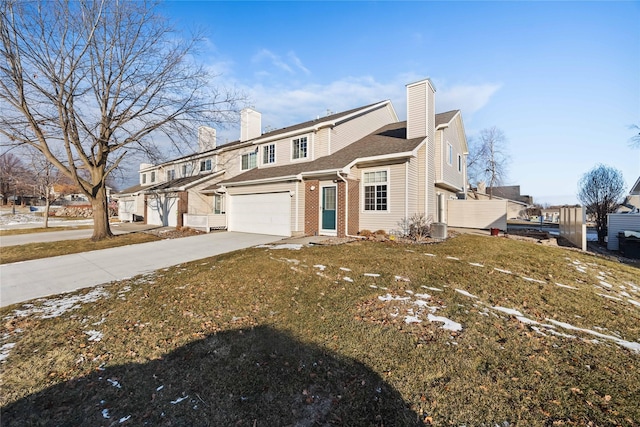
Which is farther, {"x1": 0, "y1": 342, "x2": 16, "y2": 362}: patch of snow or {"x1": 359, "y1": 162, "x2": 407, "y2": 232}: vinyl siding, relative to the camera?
{"x1": 359, "y1": 162, "x2": 407, "y2": 232}: vinyl siding

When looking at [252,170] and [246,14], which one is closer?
[246,14]

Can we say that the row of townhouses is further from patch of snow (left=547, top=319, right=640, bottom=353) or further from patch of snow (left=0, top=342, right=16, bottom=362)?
patch of snow (left=0, top=342, right=16, bottom=362)

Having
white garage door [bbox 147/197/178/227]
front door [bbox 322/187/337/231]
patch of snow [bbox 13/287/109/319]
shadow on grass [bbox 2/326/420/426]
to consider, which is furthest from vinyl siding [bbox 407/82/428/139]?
white garage door [bbox 147/197/178/227]

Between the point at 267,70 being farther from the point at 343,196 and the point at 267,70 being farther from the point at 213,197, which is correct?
the point at 213,197

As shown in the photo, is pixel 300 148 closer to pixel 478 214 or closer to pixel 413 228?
pixel 413 228

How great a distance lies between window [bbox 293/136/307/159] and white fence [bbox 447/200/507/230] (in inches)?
386

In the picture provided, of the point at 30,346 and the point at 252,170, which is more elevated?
the point at 252,170

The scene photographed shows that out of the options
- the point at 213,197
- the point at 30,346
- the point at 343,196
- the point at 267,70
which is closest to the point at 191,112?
the point at 267,70

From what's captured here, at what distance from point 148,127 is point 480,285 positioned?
1583cm

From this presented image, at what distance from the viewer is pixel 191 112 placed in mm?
14188

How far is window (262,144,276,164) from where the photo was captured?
17391 millimetres

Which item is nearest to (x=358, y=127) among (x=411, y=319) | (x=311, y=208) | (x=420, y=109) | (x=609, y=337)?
(x=420, y=109)

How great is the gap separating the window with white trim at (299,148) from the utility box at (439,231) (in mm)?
8006

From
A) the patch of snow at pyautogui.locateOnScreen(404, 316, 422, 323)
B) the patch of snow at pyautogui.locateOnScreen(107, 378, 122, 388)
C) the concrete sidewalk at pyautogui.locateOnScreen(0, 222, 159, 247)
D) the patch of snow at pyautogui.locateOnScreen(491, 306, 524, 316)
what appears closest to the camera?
the patch of snow at pyautogui.locateOnScreen(107, 378, 122, 388)
